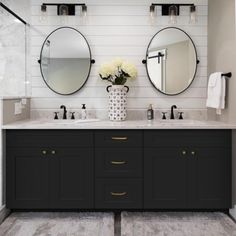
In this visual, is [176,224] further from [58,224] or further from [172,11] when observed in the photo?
[172,11]

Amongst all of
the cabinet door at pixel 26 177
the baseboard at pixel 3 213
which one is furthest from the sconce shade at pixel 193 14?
the baseboard at pixel 3 213

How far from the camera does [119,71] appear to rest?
373cm

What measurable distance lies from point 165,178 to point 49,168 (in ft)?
3.64

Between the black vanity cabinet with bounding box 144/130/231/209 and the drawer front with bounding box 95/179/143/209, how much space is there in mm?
86

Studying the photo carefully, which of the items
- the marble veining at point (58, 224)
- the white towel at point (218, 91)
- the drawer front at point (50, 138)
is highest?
the white towel at point (218, 91)

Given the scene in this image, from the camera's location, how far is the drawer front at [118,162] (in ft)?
10.8

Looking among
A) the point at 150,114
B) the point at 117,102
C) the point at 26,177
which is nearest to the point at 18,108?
the point at 26,177

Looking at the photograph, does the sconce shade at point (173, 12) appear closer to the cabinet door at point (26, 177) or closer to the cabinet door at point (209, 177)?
the cabinet door at point (209, 177)

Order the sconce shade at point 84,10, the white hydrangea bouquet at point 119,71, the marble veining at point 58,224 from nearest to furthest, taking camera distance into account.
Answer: the marble veining at point 58,224 → the white hydrangea bouquet at point 119,71 → the sconce shade at point 84,10

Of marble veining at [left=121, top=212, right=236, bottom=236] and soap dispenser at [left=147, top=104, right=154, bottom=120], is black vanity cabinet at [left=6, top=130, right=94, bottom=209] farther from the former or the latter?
soap dispenser at [left=147, top=104, right=154, bottom=120]

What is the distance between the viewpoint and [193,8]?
12.8ft

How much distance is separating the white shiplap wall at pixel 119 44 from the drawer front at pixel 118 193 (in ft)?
3.34

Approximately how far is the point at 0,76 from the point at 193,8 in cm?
222

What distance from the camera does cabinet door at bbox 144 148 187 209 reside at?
3295mm
